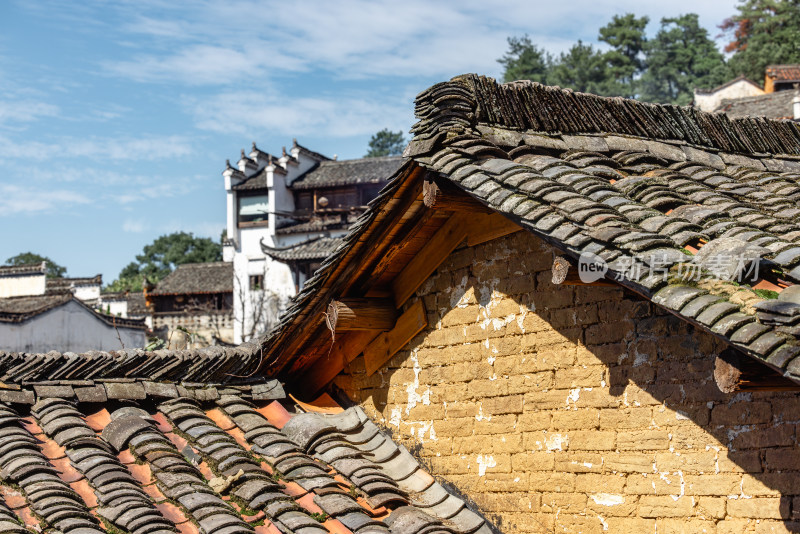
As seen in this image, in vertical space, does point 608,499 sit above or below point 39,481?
below

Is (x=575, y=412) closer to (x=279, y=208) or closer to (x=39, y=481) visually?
(x=39, y=481)

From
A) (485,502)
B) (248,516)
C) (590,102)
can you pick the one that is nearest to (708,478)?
(485,502)

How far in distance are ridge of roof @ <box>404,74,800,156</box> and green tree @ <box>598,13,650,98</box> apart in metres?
56.3

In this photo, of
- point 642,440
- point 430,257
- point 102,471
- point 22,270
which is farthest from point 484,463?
point 22,270

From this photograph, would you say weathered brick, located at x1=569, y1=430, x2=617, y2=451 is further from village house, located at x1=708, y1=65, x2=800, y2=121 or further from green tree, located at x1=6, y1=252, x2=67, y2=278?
green tree, located at x1=6, y1=252, x2=67, y2=278

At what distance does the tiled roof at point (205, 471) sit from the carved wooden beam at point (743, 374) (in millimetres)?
2322

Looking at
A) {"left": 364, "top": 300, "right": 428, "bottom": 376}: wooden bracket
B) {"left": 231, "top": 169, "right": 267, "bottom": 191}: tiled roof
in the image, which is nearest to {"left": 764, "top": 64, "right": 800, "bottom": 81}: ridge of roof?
{"left": 231, "top": 169, "right": 267, "bottom": 191}: tiled roof

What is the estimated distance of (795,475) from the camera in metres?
4.26

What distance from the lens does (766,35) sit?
47438 mm

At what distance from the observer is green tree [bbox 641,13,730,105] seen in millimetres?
62219

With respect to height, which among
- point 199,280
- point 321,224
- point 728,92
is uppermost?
point 728,92

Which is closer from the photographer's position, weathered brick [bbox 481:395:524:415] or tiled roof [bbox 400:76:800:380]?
tiled roof [bbox 400:76:800:380]

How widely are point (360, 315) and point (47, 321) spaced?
22.6m

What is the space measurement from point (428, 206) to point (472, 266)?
74 cm
